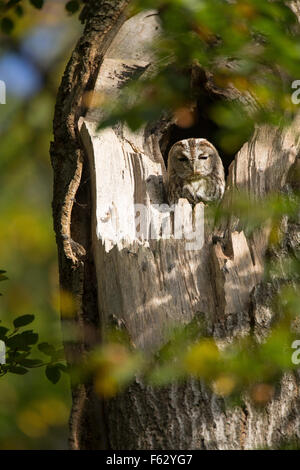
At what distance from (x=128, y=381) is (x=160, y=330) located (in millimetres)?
321

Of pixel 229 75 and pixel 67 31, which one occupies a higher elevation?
pixel 67 31

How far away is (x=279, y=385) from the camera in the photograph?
2902 millimetres

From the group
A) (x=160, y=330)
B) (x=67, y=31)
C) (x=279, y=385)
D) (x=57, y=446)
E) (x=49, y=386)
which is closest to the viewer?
(x=279, y=385)

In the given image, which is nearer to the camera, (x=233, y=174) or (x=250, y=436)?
(x=250, y=436)

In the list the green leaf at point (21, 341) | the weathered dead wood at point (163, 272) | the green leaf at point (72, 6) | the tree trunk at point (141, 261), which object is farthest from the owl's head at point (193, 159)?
the green leaf at point (21, 341)

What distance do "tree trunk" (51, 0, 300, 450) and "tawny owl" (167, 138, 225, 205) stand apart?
25 cm

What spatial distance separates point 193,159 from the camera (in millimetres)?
4898

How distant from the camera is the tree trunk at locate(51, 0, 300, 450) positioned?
9.30 feet

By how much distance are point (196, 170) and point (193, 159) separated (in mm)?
128

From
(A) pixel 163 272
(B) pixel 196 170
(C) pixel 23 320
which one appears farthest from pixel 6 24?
(A) pixel 163 272

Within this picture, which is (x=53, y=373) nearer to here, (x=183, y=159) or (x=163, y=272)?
(x=163, y=272)

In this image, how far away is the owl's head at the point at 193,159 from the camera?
492 cm
